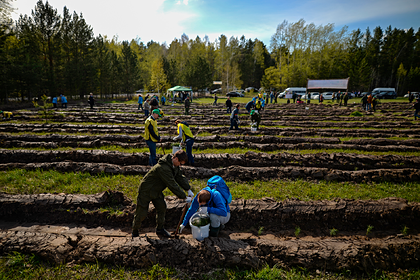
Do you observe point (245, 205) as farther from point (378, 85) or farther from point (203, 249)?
point (378, 85)

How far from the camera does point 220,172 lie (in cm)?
726

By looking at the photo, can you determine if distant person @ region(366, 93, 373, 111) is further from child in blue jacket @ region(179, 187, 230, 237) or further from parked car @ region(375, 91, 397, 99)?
child in blue jacket @ region(179, 187, 230, 237)

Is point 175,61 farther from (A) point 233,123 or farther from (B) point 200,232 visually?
(B) point 200,232

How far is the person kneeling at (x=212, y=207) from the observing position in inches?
158

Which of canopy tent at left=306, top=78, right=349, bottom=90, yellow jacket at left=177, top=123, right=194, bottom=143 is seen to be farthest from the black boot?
canopy tent at left=306, top=78, right=349, bottom=90

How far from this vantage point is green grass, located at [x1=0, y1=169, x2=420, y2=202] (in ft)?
19.6

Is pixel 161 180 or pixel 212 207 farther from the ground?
pixel 161 180

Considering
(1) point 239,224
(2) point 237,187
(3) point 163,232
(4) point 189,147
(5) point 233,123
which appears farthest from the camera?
(5) point 233,123

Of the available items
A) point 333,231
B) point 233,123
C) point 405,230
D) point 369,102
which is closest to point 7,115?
point 233,123

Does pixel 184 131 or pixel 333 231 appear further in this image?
pixel 184 131

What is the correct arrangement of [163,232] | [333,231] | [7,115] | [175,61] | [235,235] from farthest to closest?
[175,61] < [7,115] < [333,231] < [235,235] < [163,232]

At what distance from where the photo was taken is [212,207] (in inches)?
166

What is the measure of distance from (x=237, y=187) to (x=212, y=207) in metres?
2.35

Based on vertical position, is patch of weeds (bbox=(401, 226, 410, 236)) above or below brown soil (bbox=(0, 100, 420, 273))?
below
